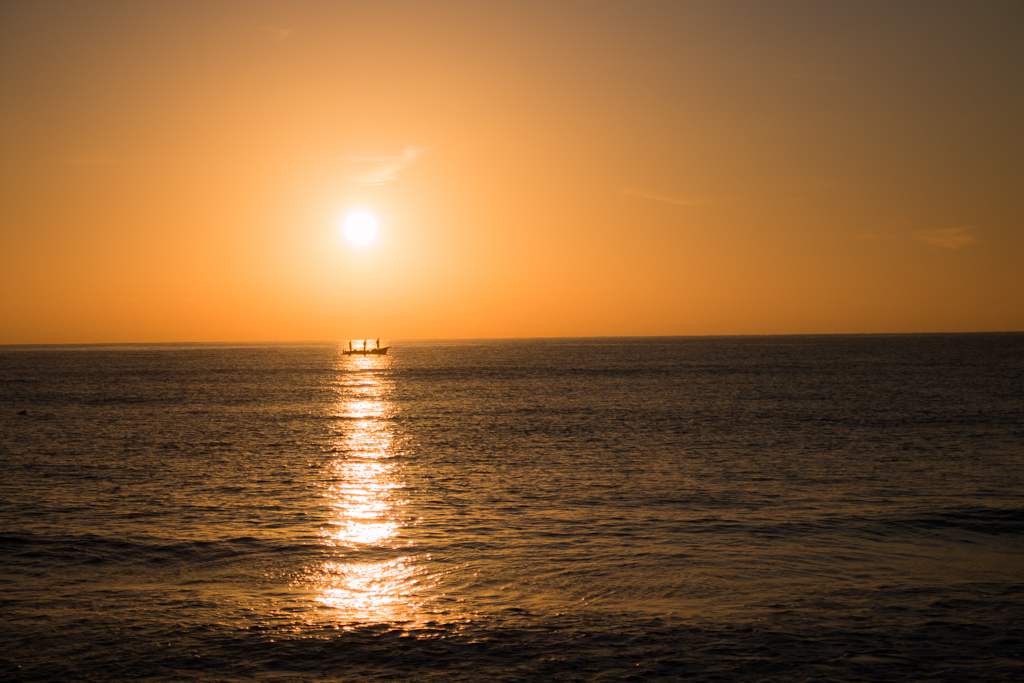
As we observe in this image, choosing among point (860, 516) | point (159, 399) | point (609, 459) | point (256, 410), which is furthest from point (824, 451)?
point (159, 399)

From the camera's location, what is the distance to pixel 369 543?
20.5 m

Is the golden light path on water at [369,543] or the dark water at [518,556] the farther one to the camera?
the golden light path on water at [369,543]

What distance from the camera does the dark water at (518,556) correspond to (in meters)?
12.5

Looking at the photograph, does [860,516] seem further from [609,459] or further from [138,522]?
[138,522]

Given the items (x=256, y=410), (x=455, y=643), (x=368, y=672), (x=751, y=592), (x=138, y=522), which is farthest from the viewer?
(x=256, y=410)

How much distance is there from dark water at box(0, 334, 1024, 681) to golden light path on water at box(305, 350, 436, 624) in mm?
124

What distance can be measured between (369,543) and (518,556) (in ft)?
14.3

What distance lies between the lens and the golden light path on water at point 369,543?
50.2ft

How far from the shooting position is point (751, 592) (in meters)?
15.8

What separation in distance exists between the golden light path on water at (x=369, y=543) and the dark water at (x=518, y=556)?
0.41 feet

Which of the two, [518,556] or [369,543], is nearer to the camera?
[518,556]

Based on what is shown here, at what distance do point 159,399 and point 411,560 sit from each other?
69279 millimetres

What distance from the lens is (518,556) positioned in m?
18.9

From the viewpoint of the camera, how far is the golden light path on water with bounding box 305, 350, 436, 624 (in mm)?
15289
